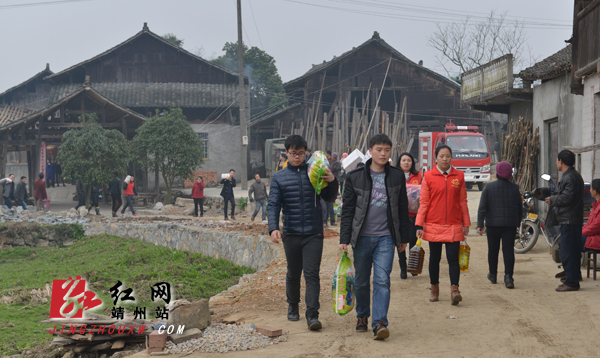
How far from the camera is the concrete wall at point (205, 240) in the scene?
46.9 feet

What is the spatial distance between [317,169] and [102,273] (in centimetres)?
993

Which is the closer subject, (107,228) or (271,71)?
(107,228)

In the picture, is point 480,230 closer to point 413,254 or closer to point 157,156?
point 413,254

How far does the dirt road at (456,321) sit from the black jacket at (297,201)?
1.02 meters

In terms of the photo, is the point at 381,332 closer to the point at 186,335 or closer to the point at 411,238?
the point at 186,335

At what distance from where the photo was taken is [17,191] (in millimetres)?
23797

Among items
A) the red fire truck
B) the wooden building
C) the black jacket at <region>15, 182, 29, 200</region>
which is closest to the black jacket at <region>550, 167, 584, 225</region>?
the red fire truck

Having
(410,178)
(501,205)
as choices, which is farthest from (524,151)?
(501,205)

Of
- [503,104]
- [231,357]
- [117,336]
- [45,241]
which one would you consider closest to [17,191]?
[45,241]

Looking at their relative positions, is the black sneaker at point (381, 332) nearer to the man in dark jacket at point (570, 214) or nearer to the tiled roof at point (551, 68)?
the man in dark jacket at point (570, 214)

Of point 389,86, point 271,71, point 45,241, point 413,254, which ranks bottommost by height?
point 45,241

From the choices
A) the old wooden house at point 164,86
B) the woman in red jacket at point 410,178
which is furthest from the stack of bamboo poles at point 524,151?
the old wooden house at point 164,86

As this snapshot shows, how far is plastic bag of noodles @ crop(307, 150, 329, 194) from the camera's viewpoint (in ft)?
19.6

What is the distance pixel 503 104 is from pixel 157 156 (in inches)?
608
